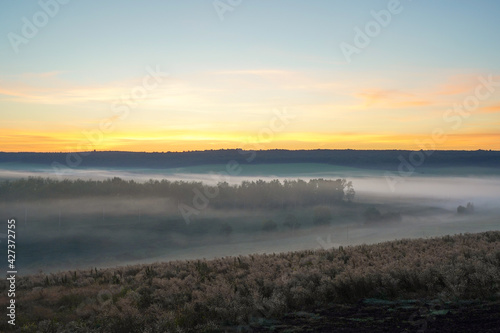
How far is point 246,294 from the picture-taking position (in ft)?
59.8

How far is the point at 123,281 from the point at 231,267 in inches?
225

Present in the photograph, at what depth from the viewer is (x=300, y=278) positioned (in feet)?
64.3

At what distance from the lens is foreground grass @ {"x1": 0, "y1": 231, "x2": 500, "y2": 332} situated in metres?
15.1

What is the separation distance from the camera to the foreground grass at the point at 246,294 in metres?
15.1

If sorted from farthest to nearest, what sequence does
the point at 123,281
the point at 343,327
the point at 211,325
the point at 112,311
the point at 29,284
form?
1. the point at 29,284
2. the point at 123,281
3. the point at 112,311
4. the point at 211,325
5. the point at 343,327

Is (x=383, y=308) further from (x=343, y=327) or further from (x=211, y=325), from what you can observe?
(x=211, y=325)

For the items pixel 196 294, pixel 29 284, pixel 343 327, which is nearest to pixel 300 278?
pixel 196 294

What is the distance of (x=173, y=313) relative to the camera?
15.9 metres

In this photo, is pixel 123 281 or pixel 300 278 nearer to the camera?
pixel 300 278

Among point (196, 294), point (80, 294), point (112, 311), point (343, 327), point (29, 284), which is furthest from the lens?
point (29, 284)

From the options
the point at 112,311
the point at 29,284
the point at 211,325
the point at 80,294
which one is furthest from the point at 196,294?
the point at 29,284

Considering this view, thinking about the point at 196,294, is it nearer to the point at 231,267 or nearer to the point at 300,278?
the point at 300,278

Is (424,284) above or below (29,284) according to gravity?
above

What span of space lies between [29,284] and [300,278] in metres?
17.0
